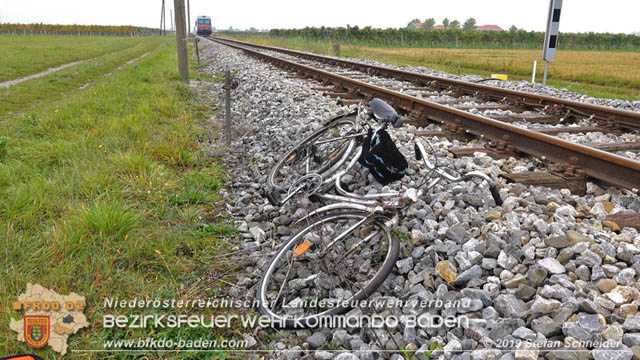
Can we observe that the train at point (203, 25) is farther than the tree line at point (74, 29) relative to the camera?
No

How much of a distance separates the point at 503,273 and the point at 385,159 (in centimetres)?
126

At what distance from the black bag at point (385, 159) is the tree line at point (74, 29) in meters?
85.6

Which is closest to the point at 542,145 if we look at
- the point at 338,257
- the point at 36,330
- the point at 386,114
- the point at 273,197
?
the point at 386,114

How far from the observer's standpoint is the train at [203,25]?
5919 centimetres

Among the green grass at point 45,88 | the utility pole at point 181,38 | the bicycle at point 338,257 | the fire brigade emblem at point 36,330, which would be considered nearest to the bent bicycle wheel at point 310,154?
the bicycle at point 338,257

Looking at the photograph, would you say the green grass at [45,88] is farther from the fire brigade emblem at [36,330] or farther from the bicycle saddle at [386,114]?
the fire brigade emblem at [36,330]

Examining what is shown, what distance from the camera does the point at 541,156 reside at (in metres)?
4.05

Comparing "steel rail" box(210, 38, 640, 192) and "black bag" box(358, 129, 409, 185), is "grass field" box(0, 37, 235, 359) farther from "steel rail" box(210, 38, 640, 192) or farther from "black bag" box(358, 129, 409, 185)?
"steel rail" box(210, 38, 640, 192)

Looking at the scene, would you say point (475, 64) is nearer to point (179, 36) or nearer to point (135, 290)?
point (179, 36)

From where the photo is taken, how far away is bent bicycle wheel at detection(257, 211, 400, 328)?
2.58 meters

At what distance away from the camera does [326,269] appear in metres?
2.91

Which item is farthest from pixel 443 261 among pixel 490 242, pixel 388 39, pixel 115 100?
pixel 388 39

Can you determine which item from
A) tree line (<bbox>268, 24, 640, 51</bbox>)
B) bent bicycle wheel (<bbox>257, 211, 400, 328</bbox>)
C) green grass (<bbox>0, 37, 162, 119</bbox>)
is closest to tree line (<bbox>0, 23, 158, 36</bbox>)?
tree line (<bbox>268, 24, 640, 51</bbox>)

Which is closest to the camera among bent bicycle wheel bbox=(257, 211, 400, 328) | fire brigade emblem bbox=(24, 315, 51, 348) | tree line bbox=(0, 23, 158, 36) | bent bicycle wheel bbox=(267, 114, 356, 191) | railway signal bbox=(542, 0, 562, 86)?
fire brigade emblem bbox=(24, 315, 51, 348)
